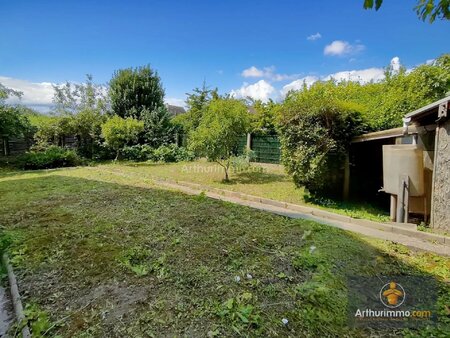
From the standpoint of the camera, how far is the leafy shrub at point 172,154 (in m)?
13.8

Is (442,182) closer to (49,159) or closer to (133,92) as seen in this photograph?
(49,159)

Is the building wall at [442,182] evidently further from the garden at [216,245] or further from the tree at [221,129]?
the tree at [221,129]

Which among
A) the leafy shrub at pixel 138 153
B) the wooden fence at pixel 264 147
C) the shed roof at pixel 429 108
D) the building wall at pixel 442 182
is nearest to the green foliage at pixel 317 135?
the shed roof at pixel 429 108

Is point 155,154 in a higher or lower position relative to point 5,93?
lower

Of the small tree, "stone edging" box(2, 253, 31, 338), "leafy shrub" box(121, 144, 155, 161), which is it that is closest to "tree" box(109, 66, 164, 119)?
"leafy shrub" box(121, 144, 155, 161)

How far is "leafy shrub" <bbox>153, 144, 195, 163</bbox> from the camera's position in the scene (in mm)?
13789

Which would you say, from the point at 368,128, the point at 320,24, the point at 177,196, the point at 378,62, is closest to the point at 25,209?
the point at 177,196

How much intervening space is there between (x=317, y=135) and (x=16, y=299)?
19.9 feet

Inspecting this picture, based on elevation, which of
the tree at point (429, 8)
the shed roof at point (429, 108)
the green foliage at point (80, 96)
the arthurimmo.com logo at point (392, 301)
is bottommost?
the arthurimmo.com logo at point (392, 301)

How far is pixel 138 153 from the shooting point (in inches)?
551

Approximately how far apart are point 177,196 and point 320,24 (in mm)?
8341

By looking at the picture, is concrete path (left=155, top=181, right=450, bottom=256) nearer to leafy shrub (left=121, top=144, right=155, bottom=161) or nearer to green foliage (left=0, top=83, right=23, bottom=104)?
leafy shrub (left=121, top=144, right=155, bottom=161)

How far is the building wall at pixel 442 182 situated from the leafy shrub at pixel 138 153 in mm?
12360

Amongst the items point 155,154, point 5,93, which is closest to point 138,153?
point 155,154
